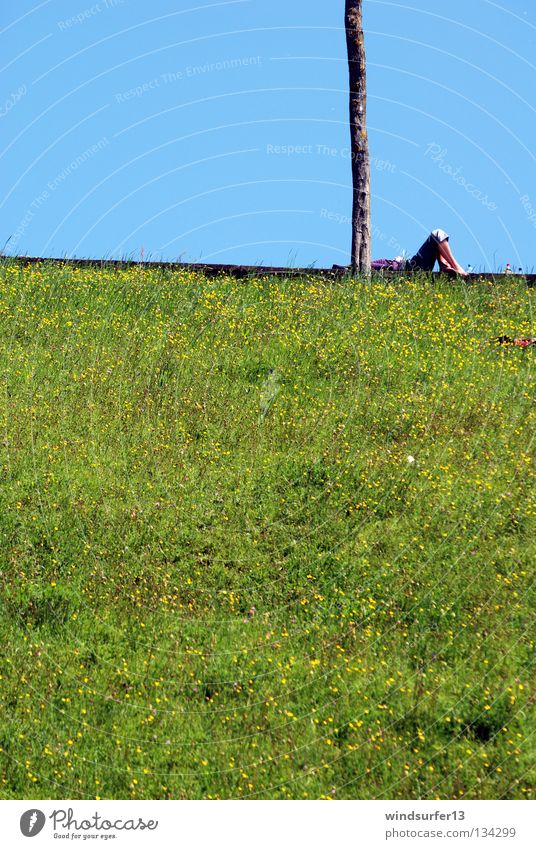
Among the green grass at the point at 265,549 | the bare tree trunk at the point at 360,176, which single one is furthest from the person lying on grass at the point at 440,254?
the green grass at the point at 265,549

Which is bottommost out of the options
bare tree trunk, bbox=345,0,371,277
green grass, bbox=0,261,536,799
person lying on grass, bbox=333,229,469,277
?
green grass, bbox=0,261,536,799

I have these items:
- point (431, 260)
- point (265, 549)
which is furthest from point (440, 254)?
point (265, 549)

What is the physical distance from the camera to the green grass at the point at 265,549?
10211 millimetres

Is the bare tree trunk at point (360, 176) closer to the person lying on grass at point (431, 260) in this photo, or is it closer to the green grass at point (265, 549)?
the person lying on grass at point (431, 260)

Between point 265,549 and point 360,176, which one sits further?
point 360,176

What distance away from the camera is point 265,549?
13.3 m

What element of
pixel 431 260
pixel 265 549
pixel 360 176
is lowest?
pixel 265 549

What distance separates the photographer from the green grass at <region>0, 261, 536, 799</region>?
1021 cm

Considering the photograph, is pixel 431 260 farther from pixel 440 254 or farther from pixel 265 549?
pixel 265 549

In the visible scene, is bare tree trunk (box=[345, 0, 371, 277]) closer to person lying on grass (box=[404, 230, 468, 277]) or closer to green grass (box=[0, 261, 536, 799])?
person lying on grass (box=[404, 230, 468, 277])

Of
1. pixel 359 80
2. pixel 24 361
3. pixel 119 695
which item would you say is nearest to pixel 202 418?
pixel 24 361

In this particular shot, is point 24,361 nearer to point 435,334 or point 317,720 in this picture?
point 435,334

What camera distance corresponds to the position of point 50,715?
1075 cm

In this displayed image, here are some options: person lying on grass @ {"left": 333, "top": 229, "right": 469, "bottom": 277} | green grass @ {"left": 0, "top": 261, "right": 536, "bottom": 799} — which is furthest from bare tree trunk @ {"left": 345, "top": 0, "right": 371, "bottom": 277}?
green grass @ {"left": 0, "top": 261, "right": 536, "bottom": 799}
